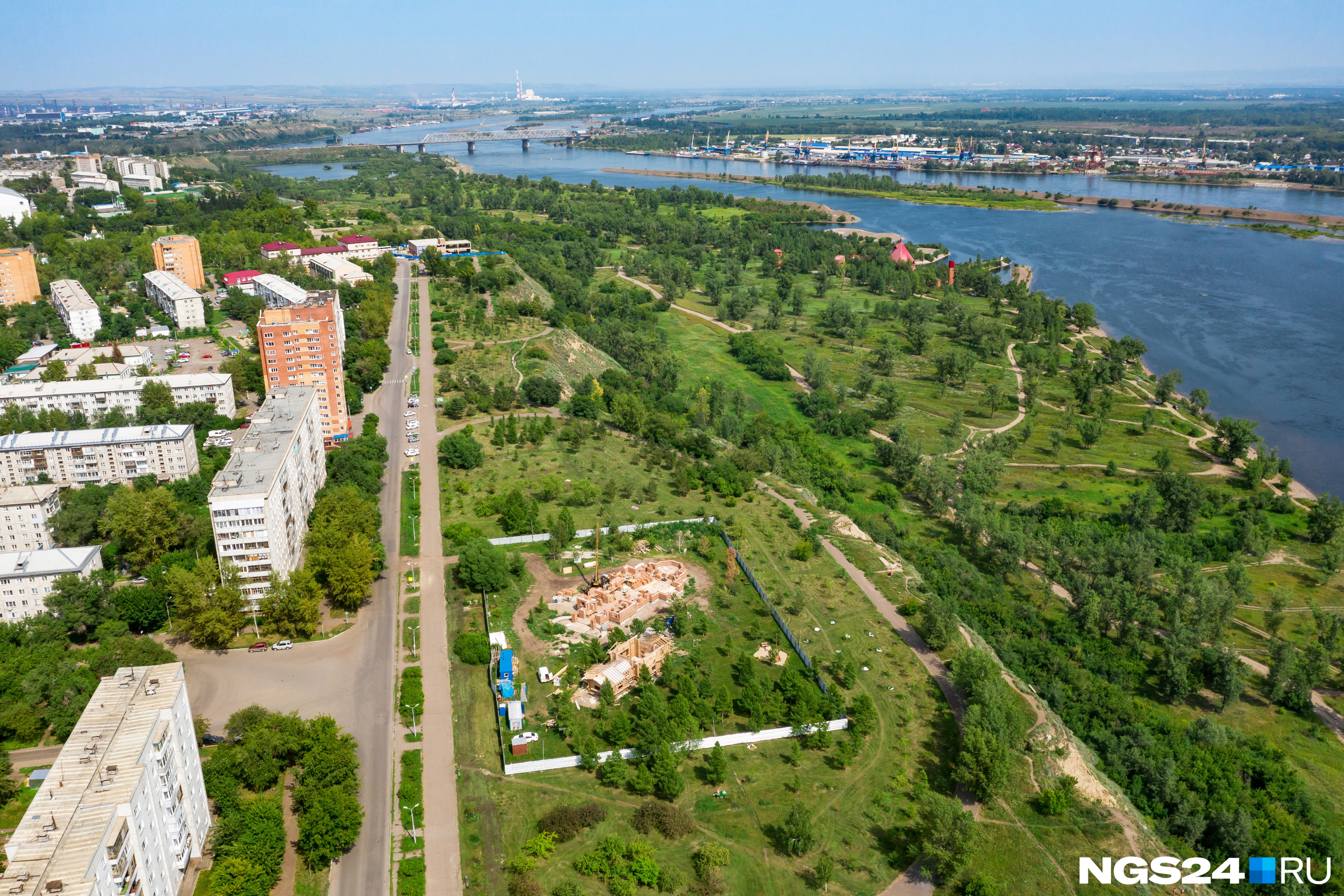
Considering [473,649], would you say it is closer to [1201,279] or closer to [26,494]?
[26,494]

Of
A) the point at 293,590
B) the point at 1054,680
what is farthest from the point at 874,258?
the point at 293,590

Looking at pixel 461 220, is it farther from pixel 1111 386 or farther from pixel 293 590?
pixel 293 590

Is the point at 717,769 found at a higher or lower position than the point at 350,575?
lower

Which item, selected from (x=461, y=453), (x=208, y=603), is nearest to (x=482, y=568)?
(x=208, y=603)

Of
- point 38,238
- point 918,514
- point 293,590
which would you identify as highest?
point 38,238

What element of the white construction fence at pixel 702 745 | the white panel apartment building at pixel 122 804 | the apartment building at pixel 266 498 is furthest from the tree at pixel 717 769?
the apartment building at pixel 266 498

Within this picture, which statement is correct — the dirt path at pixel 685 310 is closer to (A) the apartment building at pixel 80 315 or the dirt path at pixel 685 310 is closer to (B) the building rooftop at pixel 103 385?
(B) the building rooftop at pixel 103 385
